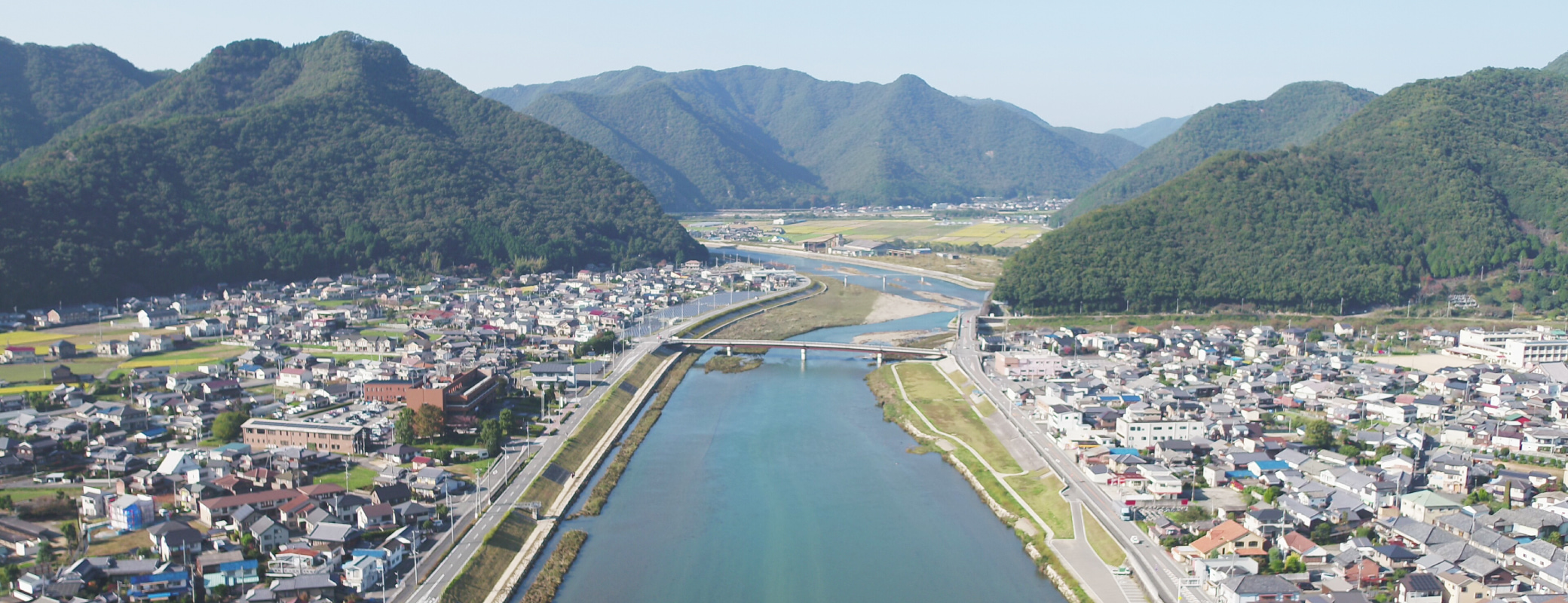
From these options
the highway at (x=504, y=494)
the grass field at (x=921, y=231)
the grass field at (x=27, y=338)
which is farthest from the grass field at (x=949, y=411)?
the grass field at (x=921, y=231)

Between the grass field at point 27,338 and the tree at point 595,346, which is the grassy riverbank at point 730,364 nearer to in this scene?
the tree at point 595,346

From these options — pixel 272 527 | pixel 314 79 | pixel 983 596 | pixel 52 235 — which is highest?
pixel 314 79

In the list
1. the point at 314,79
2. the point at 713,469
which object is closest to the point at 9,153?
the point at 314,79

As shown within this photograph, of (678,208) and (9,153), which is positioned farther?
(678,208)

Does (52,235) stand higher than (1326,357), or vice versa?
(52,235)

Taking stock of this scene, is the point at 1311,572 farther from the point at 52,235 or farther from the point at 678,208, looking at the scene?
the point at 678,208

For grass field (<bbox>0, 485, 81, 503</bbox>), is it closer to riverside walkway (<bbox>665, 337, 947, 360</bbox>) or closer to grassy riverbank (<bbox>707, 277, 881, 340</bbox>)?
riverside walkway (<bbox>665, 337, 947, 360</bbox>)

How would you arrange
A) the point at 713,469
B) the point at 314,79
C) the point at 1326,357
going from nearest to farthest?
the point at 713,469
the point at 1326,357
the point at 314,79

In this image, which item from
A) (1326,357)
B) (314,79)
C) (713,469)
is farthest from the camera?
(314,79)
